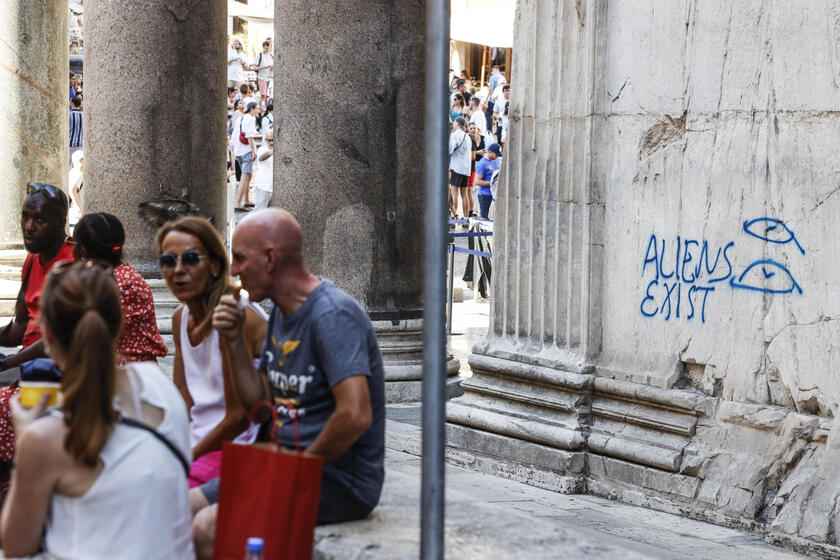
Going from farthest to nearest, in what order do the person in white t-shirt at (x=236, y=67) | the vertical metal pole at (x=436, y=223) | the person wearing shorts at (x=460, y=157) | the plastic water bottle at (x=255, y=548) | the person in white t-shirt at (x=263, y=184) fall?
1. the person in white t-shirt at (x=236, y=67)
2. the person wearing shorts at (x=460, y=157)
3. the person in white t-shirt at (x=263, y=184)
4. the plastic water bottle at (x=255, y=548)
5. the vertical metal pole at (x=436, y=223)

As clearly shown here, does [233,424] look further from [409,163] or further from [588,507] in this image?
[409,163]

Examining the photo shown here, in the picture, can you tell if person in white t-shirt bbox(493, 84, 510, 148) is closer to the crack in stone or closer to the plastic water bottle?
the crack in stone

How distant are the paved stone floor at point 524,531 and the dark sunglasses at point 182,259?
1.16m

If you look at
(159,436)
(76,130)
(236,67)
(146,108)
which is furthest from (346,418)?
(236,67)

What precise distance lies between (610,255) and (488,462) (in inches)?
52.1

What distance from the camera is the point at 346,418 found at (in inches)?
177

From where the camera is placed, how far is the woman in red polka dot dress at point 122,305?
5992 millimetres

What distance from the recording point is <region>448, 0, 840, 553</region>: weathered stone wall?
5.98 metres

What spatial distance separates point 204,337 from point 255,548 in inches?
61.4

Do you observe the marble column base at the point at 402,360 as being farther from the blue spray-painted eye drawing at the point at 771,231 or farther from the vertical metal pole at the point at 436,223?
the vertical metal pole at the point at 436,223

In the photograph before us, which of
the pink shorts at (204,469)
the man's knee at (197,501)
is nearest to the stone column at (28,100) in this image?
the pink shorts at (204,469)

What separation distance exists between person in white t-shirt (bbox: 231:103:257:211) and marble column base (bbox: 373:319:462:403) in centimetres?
1584

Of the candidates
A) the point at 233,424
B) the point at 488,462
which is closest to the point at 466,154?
the point at 488,462

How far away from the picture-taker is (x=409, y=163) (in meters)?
9.02
